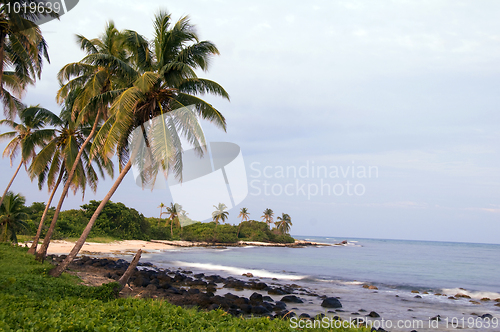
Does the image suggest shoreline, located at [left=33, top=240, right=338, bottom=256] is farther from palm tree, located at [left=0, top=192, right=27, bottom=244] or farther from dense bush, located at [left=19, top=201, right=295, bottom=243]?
palm tree, located at [left=0, top=192, right=27, bottom=244]

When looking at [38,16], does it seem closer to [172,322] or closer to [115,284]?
[115,284]

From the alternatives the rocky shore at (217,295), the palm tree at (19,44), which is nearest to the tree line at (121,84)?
the palm tree at (19,44)

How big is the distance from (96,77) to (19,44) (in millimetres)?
2698

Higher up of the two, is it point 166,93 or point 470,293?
point 166,93

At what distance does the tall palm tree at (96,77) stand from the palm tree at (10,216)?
36.0 ft

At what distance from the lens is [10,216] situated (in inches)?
898

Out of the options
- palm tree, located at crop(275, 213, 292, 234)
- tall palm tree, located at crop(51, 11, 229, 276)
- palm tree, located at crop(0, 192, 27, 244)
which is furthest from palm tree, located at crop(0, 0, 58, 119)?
palm tree, located at crop(275, 213, 292, 234)

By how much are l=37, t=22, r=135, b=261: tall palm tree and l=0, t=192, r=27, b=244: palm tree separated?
11.0 meters

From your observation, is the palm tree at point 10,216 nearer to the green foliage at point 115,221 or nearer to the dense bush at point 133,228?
the dense bush at point 133,228

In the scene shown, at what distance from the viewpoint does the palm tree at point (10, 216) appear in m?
22.5

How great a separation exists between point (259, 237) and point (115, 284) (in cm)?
7142

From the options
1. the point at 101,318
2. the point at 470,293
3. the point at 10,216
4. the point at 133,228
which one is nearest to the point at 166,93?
the point at 101,318

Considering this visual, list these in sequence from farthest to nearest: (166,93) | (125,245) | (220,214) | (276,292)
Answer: (220,214) < (125,245) < (276,292) < (166,93)

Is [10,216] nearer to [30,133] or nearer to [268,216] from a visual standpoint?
[30,133]
